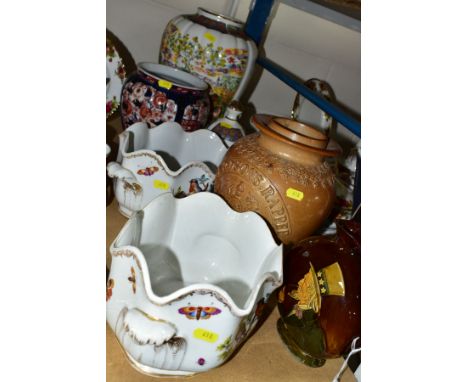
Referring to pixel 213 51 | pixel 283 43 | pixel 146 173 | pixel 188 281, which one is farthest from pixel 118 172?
pixel 283 43

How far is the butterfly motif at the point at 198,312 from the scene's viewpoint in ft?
1.45

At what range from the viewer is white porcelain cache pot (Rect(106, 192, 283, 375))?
0.44m

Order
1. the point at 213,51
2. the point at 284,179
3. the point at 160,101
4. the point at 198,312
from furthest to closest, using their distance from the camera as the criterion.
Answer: the point at 213,51 < the point at 160,101 < the point at 284,179 < the point at 198,312

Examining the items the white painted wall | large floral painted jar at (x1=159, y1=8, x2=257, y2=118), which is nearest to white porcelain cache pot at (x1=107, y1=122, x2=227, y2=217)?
large floral painted jar at (x1=159, y1=8, x2=257, y2=118)

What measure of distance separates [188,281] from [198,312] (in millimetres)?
228

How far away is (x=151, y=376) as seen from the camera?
49 centimetres

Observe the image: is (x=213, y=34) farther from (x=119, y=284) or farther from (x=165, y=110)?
(x=119, y=284)

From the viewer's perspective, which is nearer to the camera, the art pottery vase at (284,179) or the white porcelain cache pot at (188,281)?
the white porcelain cache pot at (188,281)

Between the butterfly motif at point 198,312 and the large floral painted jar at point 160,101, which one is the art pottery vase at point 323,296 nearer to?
the butterfly motif at point 198,312

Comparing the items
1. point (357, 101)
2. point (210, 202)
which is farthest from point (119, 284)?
point (357, 101)

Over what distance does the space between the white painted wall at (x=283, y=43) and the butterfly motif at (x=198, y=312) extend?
85 centimetres

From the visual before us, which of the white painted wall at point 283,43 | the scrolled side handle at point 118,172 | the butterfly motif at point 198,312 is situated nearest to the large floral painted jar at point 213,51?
the white painted wall at point 283,43

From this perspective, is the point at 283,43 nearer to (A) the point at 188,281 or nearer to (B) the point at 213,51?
(B) the point at 213,51

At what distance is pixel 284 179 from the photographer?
0.61 meters
